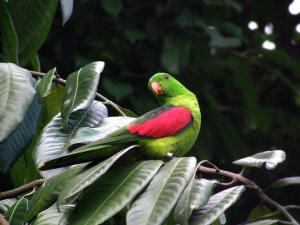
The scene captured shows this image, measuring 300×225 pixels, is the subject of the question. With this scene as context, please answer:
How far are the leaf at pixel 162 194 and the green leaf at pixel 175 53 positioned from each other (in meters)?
2.91

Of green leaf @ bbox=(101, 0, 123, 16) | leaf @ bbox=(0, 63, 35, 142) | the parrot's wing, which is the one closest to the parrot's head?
the parrot's wing

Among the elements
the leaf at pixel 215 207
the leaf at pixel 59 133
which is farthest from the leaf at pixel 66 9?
the leaf at pixel 215 207

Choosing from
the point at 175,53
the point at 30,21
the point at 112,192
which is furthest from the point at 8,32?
the point at 175,53

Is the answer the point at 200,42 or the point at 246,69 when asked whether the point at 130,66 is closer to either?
the point at 200,42

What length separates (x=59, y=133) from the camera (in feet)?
6.38

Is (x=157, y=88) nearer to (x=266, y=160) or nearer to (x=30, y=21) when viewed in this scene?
(x=30, y=21)

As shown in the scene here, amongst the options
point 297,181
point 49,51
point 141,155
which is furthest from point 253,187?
point 49,51

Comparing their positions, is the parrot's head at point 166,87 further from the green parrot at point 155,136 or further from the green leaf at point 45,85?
the green leaf at point 45,85

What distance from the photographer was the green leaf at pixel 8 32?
85.0 inches

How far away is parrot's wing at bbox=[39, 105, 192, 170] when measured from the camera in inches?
66.8

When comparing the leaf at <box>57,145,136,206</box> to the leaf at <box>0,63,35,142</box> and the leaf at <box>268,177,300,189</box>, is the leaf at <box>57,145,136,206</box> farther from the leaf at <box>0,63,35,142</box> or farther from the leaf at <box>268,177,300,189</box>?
the leaf at <box>268,177,300,189</box>

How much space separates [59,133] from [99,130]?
0.35ft

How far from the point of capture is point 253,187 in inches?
64.4

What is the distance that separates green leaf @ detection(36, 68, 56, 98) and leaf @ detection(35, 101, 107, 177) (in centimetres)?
8
